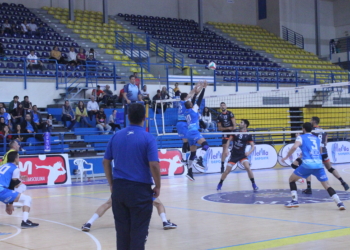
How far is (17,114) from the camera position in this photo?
1797 centimetres

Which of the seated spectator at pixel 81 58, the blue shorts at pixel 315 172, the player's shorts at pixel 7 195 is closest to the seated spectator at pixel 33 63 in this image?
the seated spectator at pixel 81 58

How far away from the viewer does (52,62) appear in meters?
22.5

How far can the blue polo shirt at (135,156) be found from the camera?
4828mm

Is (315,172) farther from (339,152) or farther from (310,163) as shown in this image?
(339,152)

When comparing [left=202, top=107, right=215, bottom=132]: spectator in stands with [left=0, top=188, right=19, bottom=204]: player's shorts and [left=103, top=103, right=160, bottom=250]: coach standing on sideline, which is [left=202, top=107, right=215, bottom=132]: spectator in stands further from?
[left=103, top=103, right=160, bottom=250]: coach standing on sideline

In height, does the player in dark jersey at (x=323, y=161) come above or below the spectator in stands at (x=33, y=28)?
below

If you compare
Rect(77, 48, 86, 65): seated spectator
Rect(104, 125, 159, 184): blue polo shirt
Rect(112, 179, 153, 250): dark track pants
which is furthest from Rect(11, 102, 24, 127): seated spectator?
Rect(112, 179, 153, 250): dark track pants

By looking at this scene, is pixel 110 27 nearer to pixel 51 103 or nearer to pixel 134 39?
pixel 134 39

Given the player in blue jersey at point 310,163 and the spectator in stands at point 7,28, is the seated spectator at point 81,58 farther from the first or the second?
the player in blue jersey at point 310,163

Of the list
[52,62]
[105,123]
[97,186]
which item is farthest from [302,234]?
[52,62]

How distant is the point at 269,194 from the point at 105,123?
987 cm

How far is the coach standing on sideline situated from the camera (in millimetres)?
4734

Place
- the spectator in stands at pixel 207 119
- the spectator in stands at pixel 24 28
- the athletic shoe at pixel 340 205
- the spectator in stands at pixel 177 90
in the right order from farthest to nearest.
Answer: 1. the spectator in stands at pixel 24 28
2. the spectator in stands at pixel 177 90
3. the spectator in stands at pixel 207 119
4. the athletic shoe at pixel 340 205

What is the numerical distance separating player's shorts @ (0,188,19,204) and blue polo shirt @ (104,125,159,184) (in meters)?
3.90
